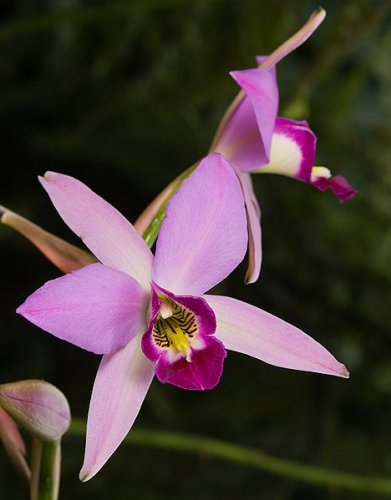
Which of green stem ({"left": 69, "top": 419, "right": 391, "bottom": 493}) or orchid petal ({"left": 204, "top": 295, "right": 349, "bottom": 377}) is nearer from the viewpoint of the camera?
orchid petal ({"left": 204, "top": 295, "right": 349, "bottom": 377})

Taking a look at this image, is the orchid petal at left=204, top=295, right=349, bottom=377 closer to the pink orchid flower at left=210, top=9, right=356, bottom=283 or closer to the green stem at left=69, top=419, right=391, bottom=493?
the pink orchid flower at left=210, top=9, right=356, bottom=283

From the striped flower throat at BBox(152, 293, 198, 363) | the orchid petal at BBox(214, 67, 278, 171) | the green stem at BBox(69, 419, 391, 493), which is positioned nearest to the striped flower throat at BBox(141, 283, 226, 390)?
the striped flower throat at BBox(152, 293, 198, 363)

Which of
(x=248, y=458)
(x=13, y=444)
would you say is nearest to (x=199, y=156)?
(x=248, y=458)

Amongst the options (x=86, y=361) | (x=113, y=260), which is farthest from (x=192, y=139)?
(x=113, y=260)

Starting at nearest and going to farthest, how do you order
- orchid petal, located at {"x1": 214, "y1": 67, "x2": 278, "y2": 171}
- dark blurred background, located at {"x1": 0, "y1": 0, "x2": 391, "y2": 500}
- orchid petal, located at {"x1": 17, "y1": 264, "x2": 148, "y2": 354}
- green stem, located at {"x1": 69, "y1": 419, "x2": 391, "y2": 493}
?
orchid petal, located at {"x1": 17, "y1": 264, "x2": 148, "y2": 354}
orchid petal, located at {"x1": 214, "y1": 67, "x2": 278, "y2": 171}
green stem, located at {"x1": 69, "y1": 419, "x2": 391, "y2": 493}
dark blurred background, located at {"x1": 0, "y1": 0, "x2": 391, "y2": 500}

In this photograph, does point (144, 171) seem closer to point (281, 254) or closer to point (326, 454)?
point (281, 254)

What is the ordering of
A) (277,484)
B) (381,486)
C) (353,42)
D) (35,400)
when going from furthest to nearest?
(277,484), (353,42), (381,486), (35,400)

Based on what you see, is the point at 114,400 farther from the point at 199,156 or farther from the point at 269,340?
the point at 199,156
